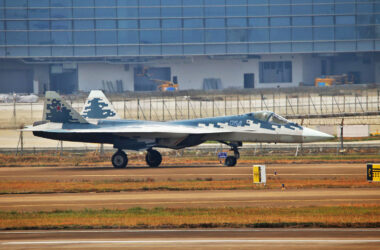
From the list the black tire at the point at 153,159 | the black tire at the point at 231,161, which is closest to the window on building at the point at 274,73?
the black tire at the point at 153,159

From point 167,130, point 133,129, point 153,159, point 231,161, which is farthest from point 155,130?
point 231,161

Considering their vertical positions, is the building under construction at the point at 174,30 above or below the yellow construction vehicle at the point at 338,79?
above

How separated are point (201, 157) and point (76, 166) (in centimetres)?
868

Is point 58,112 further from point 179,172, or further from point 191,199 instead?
point 191,199

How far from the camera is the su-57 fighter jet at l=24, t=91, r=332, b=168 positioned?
→ 3875 centimetres

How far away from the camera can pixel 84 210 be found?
2483 centimetres

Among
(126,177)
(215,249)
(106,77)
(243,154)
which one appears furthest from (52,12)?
(215,249)

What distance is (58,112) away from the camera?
4097 cm

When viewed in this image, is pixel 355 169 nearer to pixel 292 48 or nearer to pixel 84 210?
pixel 84 210

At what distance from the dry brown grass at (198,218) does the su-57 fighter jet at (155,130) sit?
14.7 m

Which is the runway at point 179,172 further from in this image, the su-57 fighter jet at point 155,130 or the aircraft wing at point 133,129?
the aircraft wing at point 133,129

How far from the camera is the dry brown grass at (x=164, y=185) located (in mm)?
30116

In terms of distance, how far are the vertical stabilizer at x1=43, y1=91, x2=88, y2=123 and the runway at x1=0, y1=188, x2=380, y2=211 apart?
1152 centimetres

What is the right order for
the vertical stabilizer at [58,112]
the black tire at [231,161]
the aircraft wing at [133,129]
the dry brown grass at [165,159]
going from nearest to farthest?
1. the aircraft wing at [133,129]
2. the black tire at [231,161]
3. the vertical stabilizer at [58,112]
4. the dry brown grass at [165,159]
